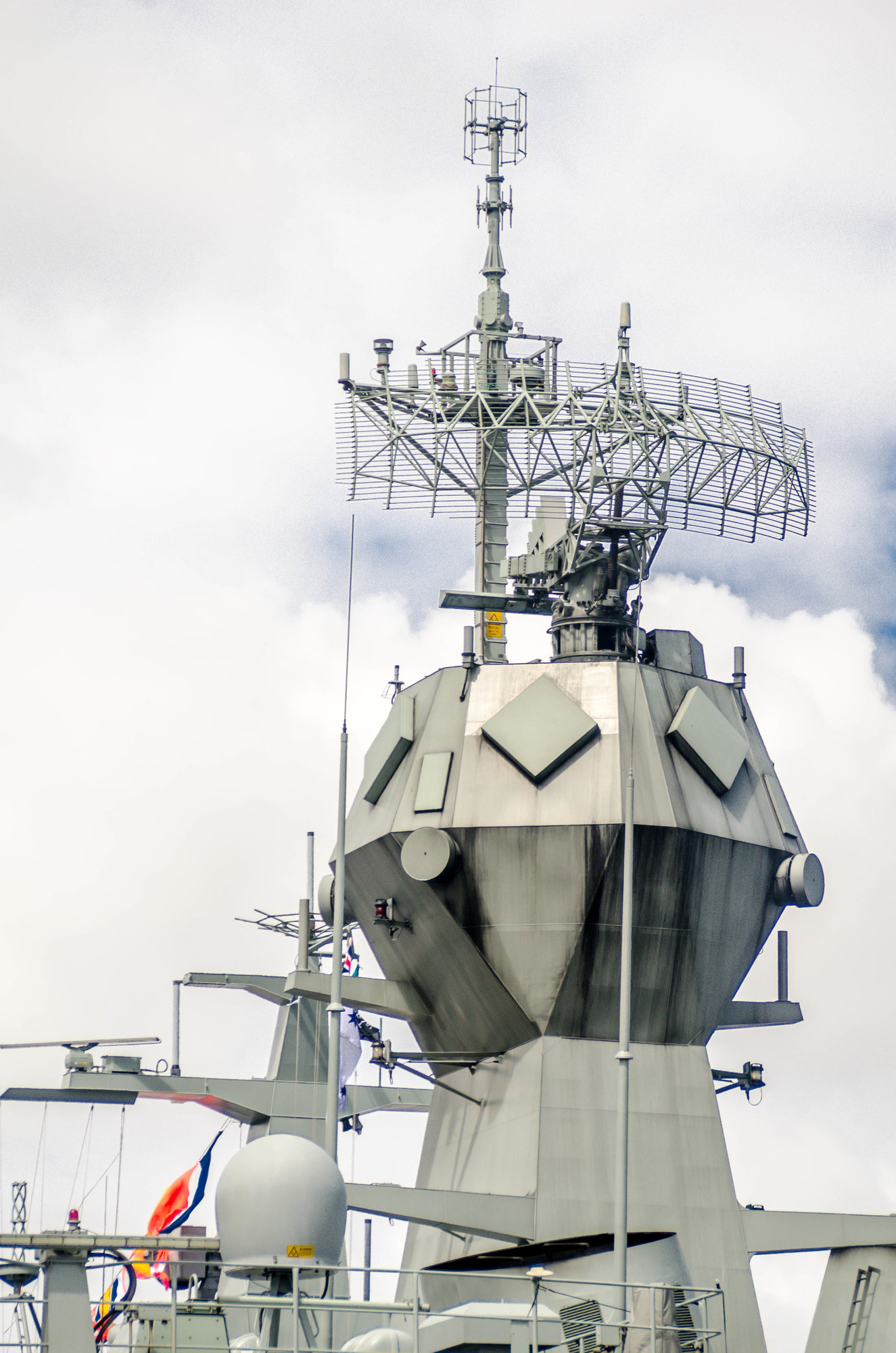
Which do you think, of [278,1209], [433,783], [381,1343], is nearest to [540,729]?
[433,783]

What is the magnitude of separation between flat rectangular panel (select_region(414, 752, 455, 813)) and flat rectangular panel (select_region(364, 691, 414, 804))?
1.05 metres

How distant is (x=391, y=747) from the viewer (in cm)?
3338

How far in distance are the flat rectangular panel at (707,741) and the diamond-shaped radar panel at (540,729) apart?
1.49m

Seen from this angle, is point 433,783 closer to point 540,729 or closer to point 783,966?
point 540,729

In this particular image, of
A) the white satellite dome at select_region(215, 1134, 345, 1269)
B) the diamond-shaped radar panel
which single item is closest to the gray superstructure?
the diamond-shaped radar panel

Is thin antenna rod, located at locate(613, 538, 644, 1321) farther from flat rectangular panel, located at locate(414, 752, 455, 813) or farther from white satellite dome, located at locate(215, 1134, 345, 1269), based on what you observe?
white satellite dome, located at locate(215, 1134, 345, 1269)

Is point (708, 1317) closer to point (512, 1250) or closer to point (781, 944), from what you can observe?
point (512, 1250)

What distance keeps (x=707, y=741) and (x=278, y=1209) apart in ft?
49.1

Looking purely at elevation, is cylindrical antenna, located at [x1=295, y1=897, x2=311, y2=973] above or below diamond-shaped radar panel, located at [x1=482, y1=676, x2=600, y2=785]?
below

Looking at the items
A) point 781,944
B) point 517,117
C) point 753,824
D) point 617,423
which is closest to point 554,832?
point 753,824

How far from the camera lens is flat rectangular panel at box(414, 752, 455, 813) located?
31.5 meters

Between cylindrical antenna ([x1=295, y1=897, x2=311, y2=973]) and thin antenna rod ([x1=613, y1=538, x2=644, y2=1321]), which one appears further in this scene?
cylindrical antenna ([x1=295, y1=897, x2=311, y2=973])

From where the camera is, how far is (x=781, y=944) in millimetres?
33938

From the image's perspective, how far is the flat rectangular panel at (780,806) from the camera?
32.8 metres
